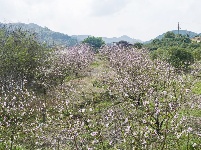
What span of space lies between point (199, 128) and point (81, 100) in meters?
14.3

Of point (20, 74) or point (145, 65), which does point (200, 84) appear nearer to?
point (145, 65)

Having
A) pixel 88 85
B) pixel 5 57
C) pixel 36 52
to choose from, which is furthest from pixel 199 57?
pixel 5 57

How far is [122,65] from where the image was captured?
32594 mm

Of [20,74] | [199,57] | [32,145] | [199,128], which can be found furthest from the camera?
[199,57]

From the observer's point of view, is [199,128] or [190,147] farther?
[199,128]

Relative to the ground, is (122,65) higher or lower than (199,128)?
higher

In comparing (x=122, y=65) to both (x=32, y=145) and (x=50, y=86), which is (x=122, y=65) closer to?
(x=50, y=86)

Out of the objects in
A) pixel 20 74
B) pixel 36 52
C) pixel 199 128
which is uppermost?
pixel 36 52

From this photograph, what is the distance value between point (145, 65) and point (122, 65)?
354 centimetres

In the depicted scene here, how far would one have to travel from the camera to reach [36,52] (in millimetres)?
36656

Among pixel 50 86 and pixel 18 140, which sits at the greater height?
pixel 50 86

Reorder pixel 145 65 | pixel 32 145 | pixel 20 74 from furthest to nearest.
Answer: pixel 20 74 < pixel 145 65 < pixel 32 145

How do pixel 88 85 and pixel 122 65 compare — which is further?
pixel 88 85

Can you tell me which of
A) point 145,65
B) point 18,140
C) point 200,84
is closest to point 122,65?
point 145,65
